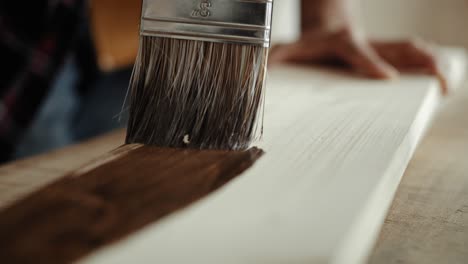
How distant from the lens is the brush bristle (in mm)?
885

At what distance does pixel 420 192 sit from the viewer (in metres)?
0.96

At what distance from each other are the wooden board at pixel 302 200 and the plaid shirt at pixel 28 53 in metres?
0.84

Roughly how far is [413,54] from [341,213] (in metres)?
1.23

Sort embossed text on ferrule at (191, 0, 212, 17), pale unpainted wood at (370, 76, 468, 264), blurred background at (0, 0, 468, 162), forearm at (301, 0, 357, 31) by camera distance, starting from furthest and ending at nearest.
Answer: forearm at (301, 0, 357, 31)
blurred background at (0, 0, 468, 162)
embossed text on ferrule at (191, 0, 212, 17)
pale unpainted wood at (370, 76, 468, 264)

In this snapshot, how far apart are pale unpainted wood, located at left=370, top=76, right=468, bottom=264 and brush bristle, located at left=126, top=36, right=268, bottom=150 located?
0.87 ft

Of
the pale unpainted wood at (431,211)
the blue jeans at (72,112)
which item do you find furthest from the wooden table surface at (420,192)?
the blue jeans at (72,112)

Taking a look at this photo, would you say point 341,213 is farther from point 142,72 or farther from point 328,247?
point 142,72

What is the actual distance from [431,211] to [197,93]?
0.41 metres

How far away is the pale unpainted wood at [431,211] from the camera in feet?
2.39

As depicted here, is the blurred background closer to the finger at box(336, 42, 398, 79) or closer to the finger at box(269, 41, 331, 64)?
the finger at box(269, 41, 331, 64)

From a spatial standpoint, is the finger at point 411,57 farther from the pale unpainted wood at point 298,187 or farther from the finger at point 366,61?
the pale unpainted wood at point 298,187

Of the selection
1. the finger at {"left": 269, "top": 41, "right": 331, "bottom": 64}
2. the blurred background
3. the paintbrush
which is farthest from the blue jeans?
the paintbrush

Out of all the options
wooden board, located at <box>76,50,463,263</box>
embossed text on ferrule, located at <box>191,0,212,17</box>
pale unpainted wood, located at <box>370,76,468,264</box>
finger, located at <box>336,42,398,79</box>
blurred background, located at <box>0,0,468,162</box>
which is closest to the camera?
wooden board, located at <box>76,50,463,263</box>

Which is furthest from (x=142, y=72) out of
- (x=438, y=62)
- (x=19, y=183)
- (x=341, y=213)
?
(x=438, y=62)
